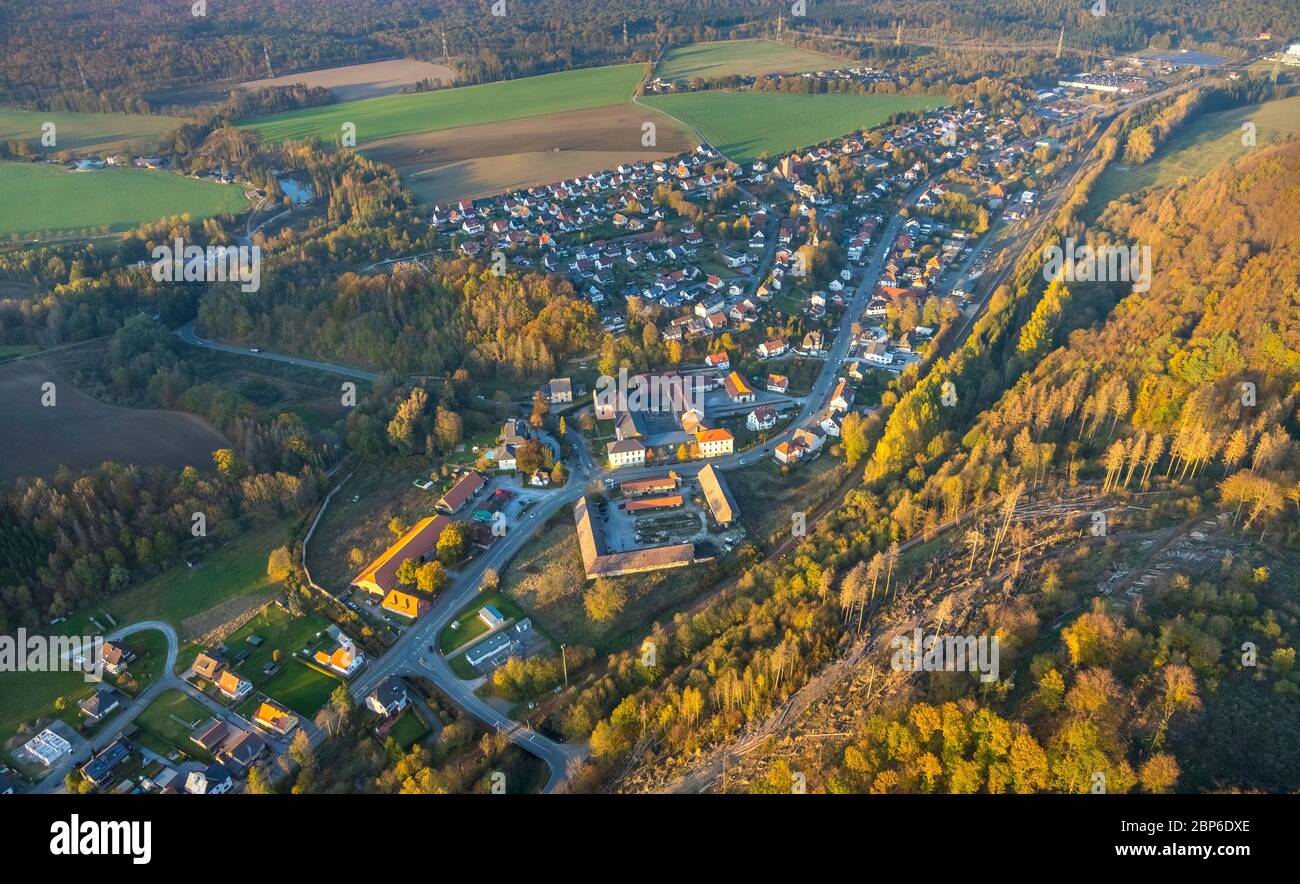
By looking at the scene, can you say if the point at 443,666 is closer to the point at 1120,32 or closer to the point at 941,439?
the point at 941,439

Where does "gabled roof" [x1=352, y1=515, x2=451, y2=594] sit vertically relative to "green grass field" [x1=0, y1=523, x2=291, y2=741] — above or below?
above

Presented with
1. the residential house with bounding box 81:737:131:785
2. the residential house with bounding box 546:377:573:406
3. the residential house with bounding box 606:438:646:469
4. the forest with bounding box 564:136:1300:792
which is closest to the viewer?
the forest with bounding box 564:136:1300:792

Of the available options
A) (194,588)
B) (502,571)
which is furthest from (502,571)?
(194,588)

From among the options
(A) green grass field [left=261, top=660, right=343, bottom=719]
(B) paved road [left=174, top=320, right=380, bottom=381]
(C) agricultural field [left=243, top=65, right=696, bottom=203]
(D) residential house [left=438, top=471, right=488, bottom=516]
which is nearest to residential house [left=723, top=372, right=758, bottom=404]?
(D) residential house [left=438, top=471, right=488, bottom=516]

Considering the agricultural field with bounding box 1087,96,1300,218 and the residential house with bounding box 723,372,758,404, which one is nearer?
the residential house with bounding box 723,372,758,404

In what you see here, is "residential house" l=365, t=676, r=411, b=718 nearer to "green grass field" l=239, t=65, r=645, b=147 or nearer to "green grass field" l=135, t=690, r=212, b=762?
"green grass field" l=135, t=690, r=212, b=762

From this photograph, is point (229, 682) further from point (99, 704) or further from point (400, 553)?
point (400, 553)
